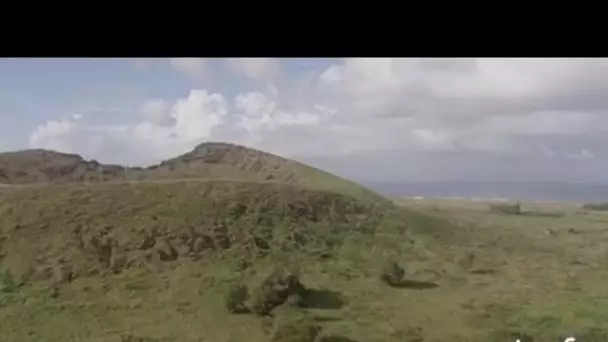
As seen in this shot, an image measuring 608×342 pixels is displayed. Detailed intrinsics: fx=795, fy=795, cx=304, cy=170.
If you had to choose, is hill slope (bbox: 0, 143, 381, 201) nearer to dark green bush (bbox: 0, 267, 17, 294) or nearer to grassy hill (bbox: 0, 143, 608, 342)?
grassy hill (bbox: 0, 143, 608, 342)

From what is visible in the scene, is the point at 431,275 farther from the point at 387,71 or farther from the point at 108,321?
the point at 108,321

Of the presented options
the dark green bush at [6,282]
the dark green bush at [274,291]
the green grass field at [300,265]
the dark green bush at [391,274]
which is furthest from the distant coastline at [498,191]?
the dark green bush at [6,282]

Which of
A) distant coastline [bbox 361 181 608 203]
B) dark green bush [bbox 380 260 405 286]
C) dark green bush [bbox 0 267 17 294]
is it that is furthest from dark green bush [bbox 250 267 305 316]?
dark green bush [bbox 0 267 17 294]

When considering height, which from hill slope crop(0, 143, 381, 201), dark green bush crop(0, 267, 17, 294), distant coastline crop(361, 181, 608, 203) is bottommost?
dark green bush crop(0, 267, 17, 294)

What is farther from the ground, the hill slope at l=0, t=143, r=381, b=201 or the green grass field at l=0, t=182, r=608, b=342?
the hill slope at l=0, t=143, r=381, b=201

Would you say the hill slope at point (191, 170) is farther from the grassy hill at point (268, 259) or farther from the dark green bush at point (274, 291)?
the dark green bush at point (274, 291)
